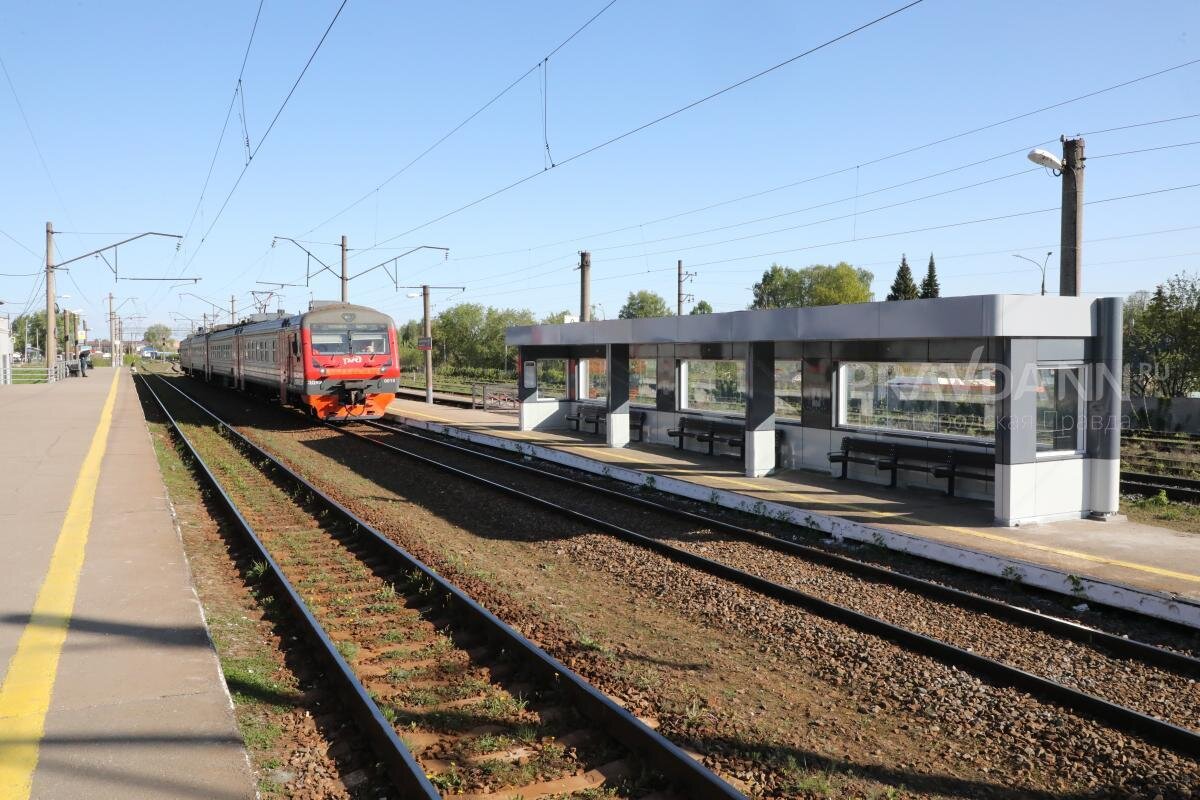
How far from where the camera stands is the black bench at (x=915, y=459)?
12617 millimetres

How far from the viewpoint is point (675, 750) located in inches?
181

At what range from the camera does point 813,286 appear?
98250mm

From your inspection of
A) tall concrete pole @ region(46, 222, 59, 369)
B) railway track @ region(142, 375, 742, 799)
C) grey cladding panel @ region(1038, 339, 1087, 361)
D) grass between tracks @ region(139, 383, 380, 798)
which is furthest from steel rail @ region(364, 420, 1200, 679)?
tall concrete pole @ region(46, 222, 59, 369)

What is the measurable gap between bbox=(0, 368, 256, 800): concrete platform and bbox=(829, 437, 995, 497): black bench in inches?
389

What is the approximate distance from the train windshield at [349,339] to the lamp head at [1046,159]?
55.1ft

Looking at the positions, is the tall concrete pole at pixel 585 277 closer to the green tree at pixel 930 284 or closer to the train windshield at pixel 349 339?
the train windshield at pixel 349 339

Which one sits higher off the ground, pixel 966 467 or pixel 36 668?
pixel 966 467

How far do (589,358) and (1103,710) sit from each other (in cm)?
1659

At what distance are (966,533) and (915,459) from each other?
3.34 metres

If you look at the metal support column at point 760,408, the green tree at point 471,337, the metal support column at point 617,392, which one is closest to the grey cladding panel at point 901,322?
the metal support column at point 760,408

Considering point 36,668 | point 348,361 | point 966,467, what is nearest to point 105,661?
point 36,668

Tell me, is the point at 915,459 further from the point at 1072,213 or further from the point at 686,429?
the point at 686,429

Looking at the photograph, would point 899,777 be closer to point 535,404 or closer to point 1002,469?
point 1002,469

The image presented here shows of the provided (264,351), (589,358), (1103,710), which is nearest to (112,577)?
(1103,710)
